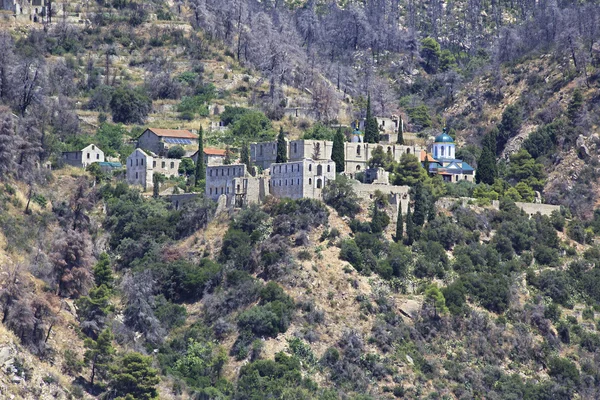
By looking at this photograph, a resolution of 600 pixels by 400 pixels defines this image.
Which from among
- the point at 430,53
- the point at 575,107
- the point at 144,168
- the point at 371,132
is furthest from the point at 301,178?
the point at 430,53

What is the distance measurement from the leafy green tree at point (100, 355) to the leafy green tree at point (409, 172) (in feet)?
92.9

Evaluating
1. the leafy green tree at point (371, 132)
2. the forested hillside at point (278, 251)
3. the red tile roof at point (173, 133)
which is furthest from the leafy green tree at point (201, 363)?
the red tile roof at point (173, 133)

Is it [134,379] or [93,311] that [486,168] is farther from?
[134,379]

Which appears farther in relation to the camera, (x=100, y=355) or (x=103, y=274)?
(x=103, y=274)

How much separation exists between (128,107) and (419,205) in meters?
32.0

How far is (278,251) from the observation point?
333 feet

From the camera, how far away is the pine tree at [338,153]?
111750 millimetres

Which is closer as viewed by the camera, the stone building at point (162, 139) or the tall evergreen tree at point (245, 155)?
the tall evergreen tree at point (245, 155)

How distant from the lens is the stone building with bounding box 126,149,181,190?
375 ft

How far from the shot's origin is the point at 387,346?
97.3 m

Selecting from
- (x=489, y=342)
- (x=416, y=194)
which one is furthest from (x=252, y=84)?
(x=489, y=342)

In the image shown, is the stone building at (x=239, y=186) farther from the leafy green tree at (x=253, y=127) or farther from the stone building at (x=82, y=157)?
the leafy green tree at (x=253, y=127)

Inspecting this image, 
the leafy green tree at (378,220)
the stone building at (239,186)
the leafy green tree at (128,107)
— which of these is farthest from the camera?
the leafy green tree at (128,107)

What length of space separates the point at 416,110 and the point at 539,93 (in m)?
10.8
